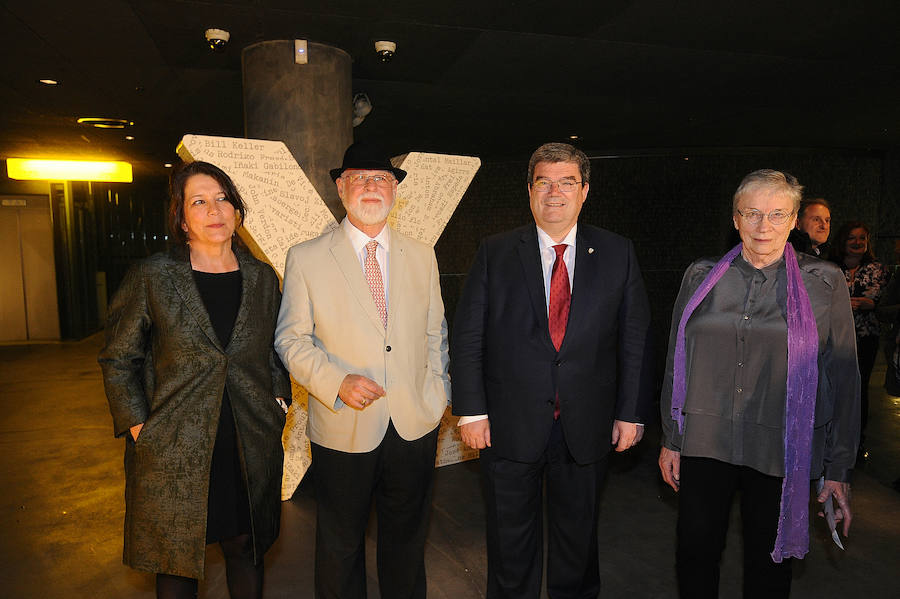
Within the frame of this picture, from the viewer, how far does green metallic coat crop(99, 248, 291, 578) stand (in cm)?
182

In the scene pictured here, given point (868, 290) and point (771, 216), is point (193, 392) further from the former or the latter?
point (868, 290)

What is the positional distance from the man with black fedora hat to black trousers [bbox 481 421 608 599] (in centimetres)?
26

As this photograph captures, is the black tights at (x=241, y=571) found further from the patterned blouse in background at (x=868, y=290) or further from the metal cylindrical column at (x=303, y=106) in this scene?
the patterned blouse in background at (x=868, y=290)

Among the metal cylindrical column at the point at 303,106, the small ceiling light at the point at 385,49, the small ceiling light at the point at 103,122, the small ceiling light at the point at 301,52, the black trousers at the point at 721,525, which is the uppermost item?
the small ceiling light at the point at 385,49

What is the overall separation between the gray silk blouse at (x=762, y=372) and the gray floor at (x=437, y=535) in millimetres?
1002

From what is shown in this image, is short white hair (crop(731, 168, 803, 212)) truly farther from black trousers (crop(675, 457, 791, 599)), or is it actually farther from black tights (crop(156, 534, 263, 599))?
black tights (crop(156, 534, 263, 599))

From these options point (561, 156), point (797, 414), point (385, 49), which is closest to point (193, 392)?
point (561, 156)

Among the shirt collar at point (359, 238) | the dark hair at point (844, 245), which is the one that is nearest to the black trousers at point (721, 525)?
the shirt collar at point (359, 238)

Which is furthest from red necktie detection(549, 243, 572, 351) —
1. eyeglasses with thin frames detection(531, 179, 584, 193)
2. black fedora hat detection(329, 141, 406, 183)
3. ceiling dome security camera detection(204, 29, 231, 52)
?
ceiling dome security camera detection(204, 29, 231, 52)

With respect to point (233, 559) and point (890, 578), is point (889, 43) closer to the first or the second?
point (890, 578)

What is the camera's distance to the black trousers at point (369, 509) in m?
1.99

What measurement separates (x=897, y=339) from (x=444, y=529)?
2316 millimetres

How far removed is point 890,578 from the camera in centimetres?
262

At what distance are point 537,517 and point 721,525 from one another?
610mm
